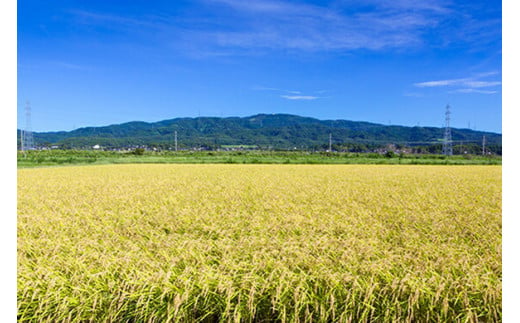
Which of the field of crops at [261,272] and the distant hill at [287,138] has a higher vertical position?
the distant hill at [287,138]

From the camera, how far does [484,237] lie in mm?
5590

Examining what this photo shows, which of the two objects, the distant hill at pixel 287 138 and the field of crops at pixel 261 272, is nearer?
the field of crops at pixel 261 272

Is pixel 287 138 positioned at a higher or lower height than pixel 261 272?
higher

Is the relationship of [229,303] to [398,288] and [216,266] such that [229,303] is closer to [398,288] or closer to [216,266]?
[216,266]

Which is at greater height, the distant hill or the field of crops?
the distant hill

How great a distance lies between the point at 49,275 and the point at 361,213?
6.09 meters

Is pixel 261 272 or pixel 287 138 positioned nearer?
pixel 261 272

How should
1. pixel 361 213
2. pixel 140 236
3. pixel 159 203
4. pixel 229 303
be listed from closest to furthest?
pixel 229 303 → pixel 140 236 → pixel 361 213 → pixel 159 203

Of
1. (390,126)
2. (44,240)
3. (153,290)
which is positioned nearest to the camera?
(153,290)

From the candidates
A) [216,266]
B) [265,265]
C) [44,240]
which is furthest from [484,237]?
[44,240]

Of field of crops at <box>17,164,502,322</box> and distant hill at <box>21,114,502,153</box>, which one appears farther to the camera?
distant hill at <box>21,114,502,153</box>

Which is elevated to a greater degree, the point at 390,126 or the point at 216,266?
the point at 390,126
